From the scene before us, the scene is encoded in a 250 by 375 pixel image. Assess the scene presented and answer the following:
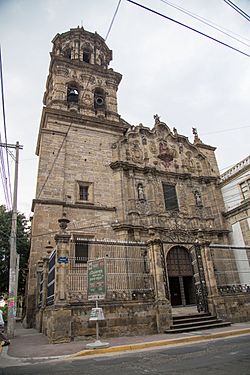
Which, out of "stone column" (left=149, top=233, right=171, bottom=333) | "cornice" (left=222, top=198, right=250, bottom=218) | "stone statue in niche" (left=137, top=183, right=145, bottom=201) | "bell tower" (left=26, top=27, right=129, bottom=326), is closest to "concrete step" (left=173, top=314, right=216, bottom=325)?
"stone column" (left=149, top=233, right=171, bottom=333)

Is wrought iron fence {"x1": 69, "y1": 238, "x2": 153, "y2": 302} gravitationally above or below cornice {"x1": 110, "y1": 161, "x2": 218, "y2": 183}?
below

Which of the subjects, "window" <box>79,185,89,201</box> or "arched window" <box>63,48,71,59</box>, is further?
"arched window" <box>63,48,71,59</box>

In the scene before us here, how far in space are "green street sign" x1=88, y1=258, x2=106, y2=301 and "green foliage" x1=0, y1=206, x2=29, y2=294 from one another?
36.7 feet

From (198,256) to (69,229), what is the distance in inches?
296

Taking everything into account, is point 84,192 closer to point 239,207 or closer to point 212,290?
point 212,290

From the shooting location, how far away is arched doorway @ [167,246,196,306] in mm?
16730

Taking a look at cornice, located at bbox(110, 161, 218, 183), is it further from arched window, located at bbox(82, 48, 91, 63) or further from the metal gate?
arched window, located at bbox(82, 48, 91, 63)

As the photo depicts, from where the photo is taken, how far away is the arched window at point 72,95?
21938mm

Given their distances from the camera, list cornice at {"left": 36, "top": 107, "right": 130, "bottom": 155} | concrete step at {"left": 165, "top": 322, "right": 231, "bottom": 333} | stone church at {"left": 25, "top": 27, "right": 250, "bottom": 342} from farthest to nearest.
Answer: cornice at {"left": 36, "top": 107, "right": 130, "bottom": 155} → stone church at {"left": 25, "top": 27, "right": 250, "bottom": 342} → concrete step at {"left": 165, "top": 322, "right": 231, "bottom": 333}

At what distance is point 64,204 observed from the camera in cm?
1631

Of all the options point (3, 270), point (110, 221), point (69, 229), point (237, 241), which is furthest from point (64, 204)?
point (237, 241)

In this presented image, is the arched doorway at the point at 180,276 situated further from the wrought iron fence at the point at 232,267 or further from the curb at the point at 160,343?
the curb at the point at 160,343

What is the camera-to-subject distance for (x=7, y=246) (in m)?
19.3

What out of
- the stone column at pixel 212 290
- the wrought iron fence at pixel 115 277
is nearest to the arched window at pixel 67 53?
the wrought iron fence at pixel 115 277
